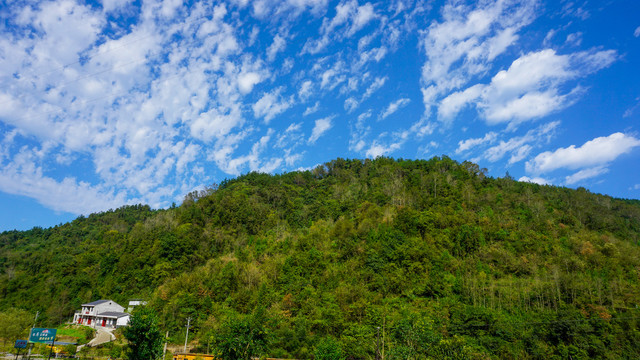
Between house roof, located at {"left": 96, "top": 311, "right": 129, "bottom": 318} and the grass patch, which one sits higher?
house roof, located at {"left": 96, "top": 311, "right": 129, "bottom": 318}

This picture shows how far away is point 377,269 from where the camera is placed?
5225cm

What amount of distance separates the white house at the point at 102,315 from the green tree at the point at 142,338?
132 ft

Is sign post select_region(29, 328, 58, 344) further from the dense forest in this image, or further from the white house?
the white house

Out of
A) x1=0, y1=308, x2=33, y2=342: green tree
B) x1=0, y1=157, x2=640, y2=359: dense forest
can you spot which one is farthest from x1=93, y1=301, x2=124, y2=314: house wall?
x1=0, y1=308, x2=33, y2=342: green tree

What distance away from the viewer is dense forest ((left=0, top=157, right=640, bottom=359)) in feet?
113

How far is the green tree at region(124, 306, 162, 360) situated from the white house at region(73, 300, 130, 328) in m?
40.2

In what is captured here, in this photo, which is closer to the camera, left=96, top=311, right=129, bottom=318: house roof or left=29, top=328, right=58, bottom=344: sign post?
left=29, top=328, right=58, bottom=344: sign post

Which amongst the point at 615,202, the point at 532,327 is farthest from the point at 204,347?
the point at 615,202

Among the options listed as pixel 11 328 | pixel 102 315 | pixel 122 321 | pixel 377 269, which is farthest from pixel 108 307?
pixel 377 269

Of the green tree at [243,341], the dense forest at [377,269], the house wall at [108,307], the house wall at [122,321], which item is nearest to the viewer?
the green tree at [243,341]

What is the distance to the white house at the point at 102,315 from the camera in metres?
55.0

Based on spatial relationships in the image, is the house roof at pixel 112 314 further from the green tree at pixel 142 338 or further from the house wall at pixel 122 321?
the green tree at pixel 142 338

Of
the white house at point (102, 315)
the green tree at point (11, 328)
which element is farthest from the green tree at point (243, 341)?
the white house at point (102, 315)

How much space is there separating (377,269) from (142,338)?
123ft
